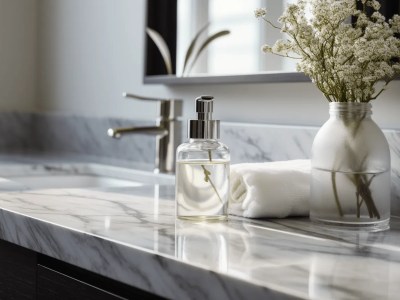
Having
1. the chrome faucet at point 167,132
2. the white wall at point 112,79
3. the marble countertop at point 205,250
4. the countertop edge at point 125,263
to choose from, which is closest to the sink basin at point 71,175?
the chrome faucet at point 167,132

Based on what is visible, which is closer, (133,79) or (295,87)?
(295,87)

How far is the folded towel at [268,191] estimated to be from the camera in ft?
3.33

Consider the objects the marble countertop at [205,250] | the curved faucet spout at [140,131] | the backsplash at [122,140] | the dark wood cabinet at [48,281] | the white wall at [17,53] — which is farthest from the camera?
the white wall at [17,53]

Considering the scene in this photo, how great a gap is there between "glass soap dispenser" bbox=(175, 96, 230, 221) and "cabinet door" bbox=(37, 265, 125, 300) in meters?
0.17

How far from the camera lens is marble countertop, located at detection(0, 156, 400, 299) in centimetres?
66

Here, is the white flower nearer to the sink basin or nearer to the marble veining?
the marble veining

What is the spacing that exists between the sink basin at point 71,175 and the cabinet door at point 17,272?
2.08 ft

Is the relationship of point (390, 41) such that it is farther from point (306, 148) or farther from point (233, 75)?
point (233, 75)

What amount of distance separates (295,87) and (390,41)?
52 cm

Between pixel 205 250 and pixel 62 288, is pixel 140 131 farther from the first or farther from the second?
pixel 205 250

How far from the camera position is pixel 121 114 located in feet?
6.70

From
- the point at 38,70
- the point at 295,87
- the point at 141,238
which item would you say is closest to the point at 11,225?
the point at 141,238

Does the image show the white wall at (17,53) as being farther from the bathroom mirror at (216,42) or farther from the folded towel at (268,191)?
the folded towel at (268,191)

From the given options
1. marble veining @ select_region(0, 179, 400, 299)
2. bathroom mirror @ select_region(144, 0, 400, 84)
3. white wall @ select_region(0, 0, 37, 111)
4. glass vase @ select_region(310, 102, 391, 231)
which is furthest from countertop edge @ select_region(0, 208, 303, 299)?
white wall @ select_region(0, 0, 37, 111)
